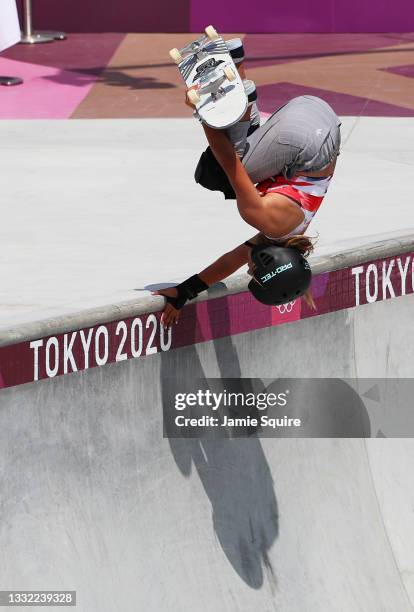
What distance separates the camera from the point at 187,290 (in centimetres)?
636

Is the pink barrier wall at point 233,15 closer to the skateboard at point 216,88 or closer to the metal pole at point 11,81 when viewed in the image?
the metal pole at point 11,81

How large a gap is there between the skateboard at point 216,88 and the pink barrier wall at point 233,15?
11.3 metres

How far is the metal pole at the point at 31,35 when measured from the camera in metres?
16.3

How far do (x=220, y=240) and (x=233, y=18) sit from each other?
880 cm

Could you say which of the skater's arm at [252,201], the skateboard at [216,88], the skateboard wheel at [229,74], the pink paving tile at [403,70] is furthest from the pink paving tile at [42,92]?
the skateboard wheel at [229,74]

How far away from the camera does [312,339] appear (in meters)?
7.39

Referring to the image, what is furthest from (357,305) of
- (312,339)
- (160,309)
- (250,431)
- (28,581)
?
(28,581)

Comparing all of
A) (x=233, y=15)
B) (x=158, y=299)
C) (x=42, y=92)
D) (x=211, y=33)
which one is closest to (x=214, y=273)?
(x=158, y=299)

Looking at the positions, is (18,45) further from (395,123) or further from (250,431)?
(250,431)

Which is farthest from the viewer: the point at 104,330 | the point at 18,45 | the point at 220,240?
the point at 18,45

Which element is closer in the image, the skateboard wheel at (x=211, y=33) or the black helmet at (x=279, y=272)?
the skateboard wheel at (x=211, y=33)

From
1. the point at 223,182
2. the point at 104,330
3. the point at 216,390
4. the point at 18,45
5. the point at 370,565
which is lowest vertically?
the point at 370,565

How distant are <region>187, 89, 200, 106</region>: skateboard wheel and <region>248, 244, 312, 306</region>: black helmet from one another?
0.93m

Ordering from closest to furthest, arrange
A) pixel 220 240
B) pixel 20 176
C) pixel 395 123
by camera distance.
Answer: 1. pixel 220 240
2. pixel 20 176
3. pixel 395 123
